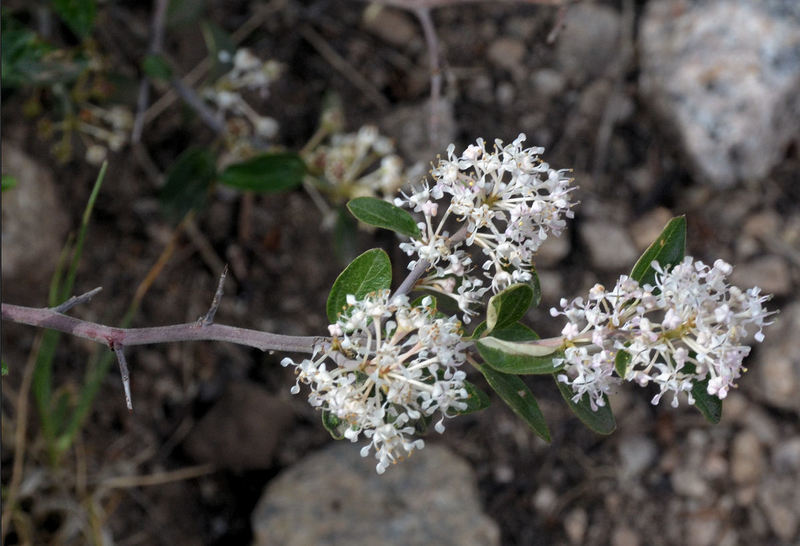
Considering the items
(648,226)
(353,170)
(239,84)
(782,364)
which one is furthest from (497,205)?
(782,364)

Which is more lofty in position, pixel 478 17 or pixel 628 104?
pixel 478 17

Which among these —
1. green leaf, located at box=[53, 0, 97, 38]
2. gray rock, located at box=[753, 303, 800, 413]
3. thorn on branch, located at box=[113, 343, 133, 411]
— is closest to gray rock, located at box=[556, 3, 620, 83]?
gray rock, located at box=[753, 303, 800, 413]

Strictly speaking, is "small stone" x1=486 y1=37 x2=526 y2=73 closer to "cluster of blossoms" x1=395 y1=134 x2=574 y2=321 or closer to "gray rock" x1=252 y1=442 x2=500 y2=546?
"gray rock" x1=252 y1=442 x2=500 y2=546

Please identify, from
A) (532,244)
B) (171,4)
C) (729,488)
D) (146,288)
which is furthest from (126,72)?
(729,488)

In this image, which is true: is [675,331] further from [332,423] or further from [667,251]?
[332,423]

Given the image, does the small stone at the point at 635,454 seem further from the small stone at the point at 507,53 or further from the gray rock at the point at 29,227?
the gray rock at the point at 29,227

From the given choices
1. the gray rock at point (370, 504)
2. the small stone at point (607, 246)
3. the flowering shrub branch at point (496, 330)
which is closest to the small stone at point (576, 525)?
the gray rock at point (370, 504)

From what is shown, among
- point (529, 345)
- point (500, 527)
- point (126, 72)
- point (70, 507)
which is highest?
point (529, 345)

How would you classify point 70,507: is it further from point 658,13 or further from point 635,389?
point 658,13
